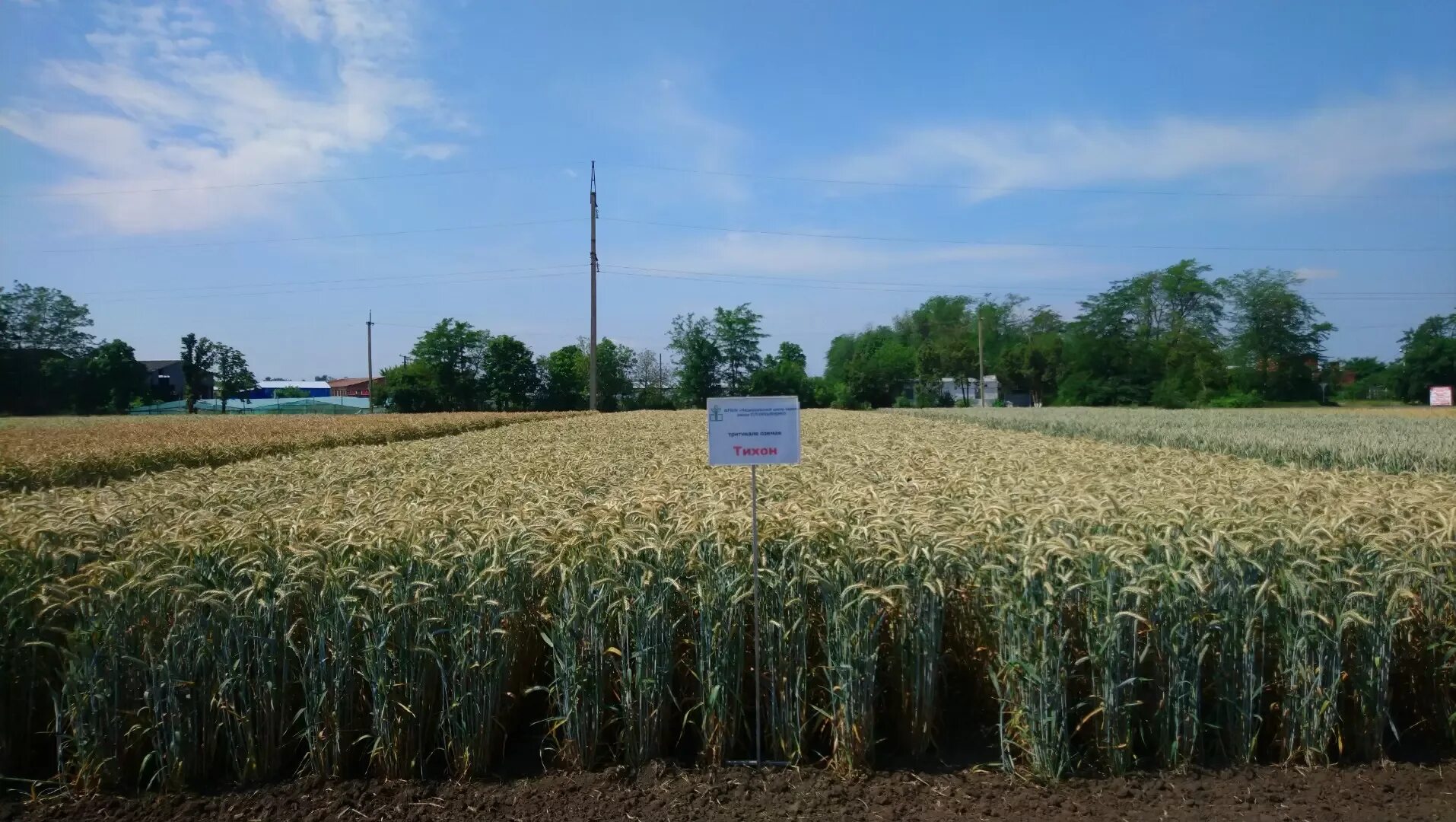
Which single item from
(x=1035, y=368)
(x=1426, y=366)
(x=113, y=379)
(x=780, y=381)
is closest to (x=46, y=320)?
(x=113, y=379)

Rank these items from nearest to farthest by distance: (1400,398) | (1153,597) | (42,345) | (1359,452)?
(1153,597) → (1359,452) → (42,345) → (1400,398)

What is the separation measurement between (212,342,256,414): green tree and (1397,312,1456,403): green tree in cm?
9723

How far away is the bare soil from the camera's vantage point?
352 centimetres

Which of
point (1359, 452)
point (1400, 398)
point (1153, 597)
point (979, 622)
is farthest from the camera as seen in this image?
point (1400, 398)

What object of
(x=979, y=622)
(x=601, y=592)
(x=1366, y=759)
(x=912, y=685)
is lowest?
(x=1366, y=759)

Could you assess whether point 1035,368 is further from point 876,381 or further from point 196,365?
point 196,365

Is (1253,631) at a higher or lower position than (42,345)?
lower

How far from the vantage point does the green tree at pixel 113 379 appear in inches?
1539

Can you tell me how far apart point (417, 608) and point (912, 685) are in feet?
7.98

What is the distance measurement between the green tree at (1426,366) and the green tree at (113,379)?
3351 inches

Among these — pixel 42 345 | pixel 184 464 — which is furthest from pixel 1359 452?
→ pixel 42 345

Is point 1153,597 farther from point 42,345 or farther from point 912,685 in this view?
point 42,345

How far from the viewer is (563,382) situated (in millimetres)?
68812

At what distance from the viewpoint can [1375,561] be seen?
3.98 m
